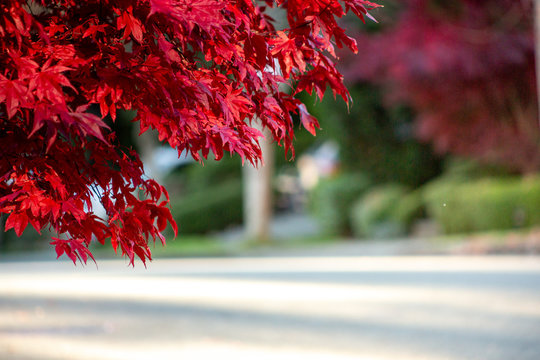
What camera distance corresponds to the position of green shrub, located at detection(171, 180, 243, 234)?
28.5m

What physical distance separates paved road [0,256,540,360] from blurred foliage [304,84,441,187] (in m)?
9.10

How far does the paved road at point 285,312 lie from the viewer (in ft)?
23.2

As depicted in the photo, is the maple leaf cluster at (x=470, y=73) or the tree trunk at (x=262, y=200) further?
the tree trunk at (x=262, y=200)

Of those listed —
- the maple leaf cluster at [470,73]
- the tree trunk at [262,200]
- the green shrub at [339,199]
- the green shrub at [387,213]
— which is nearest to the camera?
the maple leaf cluster at [470,73]

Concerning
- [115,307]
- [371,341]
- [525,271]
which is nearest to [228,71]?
[371,341]

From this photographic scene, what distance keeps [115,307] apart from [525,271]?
668cm

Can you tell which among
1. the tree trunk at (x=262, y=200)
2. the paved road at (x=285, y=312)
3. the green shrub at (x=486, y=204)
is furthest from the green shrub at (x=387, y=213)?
the paved road at (x=285, y=312)

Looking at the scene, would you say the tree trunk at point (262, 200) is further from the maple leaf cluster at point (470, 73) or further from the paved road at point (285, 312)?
the paved road at point (285, 312)

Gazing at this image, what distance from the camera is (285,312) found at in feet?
30.5

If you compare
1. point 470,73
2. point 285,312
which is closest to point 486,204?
point 470,73

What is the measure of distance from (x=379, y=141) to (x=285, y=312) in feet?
51.9

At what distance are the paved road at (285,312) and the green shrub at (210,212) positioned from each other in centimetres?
1317

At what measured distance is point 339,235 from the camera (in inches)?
954

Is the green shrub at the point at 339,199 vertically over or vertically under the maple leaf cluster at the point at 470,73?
under
